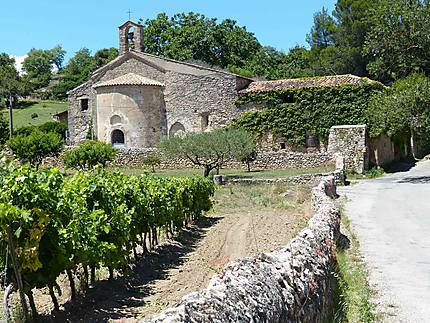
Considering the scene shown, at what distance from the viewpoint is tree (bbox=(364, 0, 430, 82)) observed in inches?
→ 1123

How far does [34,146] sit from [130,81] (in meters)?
8.97

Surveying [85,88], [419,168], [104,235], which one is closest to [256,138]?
[419,168]

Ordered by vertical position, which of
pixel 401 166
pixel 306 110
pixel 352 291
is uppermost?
pixel 306 110

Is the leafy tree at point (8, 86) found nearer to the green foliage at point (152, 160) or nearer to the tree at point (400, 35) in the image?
the green foliage at point (152, 160)

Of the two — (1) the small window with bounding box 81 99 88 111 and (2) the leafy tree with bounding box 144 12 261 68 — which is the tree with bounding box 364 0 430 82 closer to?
(1) the small window with bounding box 81 99 88 111

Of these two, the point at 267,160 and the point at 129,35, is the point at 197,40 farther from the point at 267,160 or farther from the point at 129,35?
the point at 267,160

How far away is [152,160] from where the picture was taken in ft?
121

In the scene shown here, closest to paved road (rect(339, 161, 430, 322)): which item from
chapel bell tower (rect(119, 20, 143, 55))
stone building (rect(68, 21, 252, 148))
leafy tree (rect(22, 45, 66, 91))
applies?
stone building (rect(68, 21, 252, 148))

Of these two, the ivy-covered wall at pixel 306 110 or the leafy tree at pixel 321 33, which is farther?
the leafy tree at pixel 321 33

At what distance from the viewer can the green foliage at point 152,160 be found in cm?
3681

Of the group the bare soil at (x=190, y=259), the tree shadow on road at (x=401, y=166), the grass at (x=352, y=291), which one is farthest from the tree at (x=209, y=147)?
the grass at (x=352, y=291)

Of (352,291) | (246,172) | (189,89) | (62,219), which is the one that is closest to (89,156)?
(246,172)

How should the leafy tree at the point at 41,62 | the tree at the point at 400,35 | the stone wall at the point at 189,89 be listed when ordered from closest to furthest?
the tree at the point at 400,35
the stone wall at the point at 189,89
the leafy tree at the point at 41,62

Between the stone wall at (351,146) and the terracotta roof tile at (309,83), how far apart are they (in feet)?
15.5
